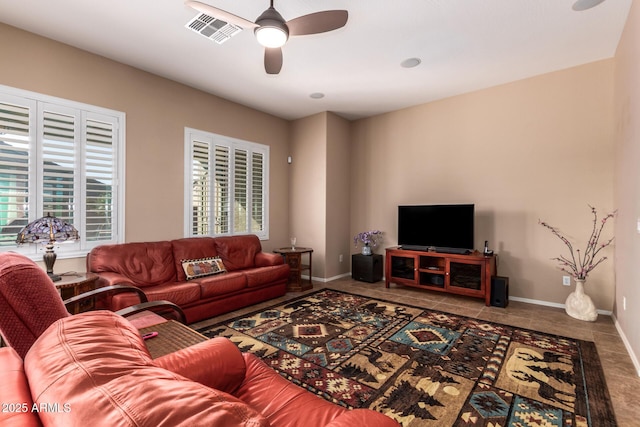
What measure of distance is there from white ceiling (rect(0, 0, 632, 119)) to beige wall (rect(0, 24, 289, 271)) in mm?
155

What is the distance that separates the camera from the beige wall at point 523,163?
3.61m

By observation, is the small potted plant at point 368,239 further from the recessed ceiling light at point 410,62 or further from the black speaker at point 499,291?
the recessed ceiling light at point 410,62

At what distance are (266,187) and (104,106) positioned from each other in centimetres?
261

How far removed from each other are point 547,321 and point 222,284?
12.3 feet

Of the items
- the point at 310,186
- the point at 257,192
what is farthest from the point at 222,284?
the point at 310,186

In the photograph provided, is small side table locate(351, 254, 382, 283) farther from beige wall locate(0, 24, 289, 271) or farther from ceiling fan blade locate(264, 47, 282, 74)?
ceiling fan blade locate(264, 47, 282, 74)

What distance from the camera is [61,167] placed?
3.17 m

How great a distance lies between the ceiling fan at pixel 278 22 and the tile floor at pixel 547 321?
2911 mm

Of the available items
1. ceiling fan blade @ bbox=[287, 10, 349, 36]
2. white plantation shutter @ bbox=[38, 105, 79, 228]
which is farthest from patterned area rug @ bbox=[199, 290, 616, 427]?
ceiling fan blade @ bbox=[287, 10, 349, 36]

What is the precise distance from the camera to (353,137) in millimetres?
5852

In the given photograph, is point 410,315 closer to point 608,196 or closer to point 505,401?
point 505,401

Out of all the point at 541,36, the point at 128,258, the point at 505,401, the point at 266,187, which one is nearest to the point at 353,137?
the point at 266,187

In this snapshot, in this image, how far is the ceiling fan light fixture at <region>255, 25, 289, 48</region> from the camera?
2162 mm

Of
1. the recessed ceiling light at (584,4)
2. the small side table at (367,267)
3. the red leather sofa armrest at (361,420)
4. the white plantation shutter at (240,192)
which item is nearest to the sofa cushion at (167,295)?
the white plantation shutter at (240,192)
